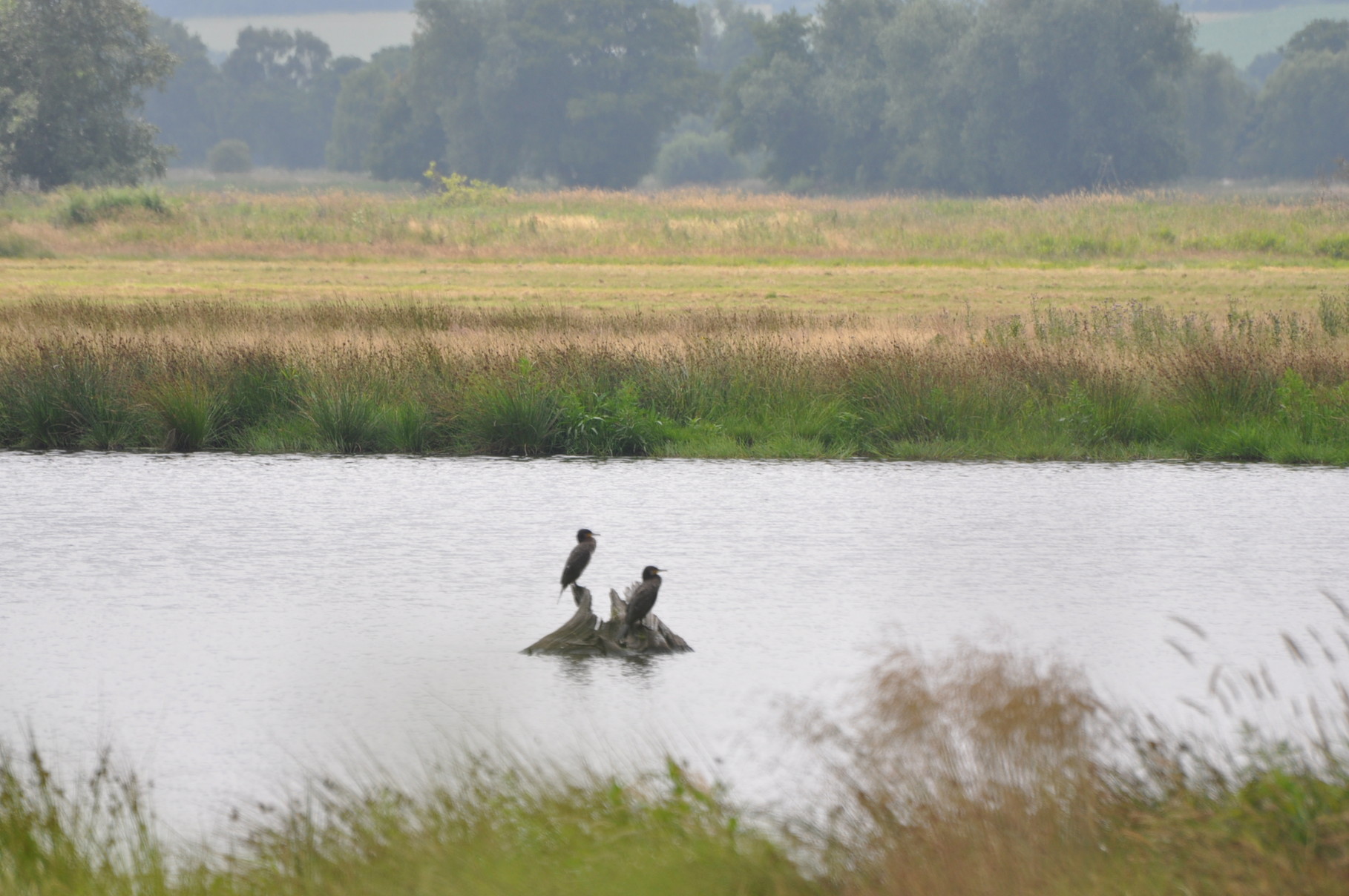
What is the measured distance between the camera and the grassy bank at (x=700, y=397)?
1614 centimetres

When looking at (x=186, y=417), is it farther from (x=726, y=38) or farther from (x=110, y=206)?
(x=726, y=38)

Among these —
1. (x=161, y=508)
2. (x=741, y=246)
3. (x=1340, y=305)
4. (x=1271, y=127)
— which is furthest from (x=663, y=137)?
(x=161, y=508)

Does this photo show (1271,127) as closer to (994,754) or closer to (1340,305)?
(1340,305)

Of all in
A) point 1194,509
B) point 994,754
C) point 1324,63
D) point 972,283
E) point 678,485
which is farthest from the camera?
point 1324,63

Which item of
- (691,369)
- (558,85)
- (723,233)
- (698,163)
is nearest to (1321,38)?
(698,163)

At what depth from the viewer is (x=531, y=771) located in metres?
6.02

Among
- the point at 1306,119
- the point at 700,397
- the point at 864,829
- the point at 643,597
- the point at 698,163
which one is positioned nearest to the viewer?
the point at 864,829

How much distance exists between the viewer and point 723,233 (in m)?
46.2

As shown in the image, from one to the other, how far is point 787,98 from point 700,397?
262ft

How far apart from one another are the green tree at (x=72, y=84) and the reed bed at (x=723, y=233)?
839 centimetres

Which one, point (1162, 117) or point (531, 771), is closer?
point (531, 771)

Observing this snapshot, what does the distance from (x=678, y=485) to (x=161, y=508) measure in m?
4.31

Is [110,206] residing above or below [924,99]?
below

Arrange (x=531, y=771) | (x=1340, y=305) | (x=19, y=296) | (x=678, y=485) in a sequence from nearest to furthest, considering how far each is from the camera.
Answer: (x=531, y=771) < (x=678, y=485) < (x=1340, y=305) < (x=19, y=296)
